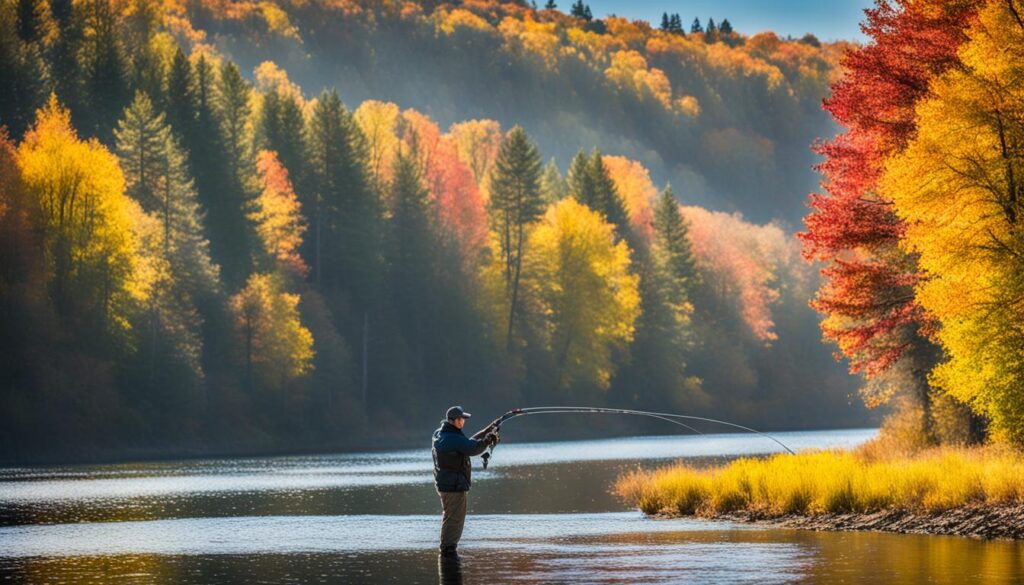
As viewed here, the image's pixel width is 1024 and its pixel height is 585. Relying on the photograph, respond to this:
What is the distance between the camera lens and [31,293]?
67.8 metres

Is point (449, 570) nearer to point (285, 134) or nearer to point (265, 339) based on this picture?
point (265, 339)

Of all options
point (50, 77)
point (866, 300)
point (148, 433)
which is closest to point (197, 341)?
point (148, 433)

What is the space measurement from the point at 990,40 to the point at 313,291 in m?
63.4

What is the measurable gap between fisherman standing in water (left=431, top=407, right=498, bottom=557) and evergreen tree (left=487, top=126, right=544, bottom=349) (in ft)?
259

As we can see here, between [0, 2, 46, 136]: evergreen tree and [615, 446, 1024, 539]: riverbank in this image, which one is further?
[0, 2, 46, 136]: evergreen tree

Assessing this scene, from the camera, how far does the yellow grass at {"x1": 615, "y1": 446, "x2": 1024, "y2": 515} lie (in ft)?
94.8

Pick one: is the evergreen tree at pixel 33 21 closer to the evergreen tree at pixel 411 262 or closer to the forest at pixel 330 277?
the forest at pixel 330 277

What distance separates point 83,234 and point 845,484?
48.0 meters

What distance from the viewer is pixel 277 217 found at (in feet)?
297

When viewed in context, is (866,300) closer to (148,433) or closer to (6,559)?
(6,559)

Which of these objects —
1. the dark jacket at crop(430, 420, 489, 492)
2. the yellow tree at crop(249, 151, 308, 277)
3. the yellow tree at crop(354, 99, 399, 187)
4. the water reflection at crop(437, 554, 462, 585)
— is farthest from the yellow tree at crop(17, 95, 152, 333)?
the dark jacket at crop(430, 420, 489, 492)

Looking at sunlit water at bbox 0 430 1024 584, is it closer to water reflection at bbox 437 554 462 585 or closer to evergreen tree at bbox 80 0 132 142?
water reflection at bbox 437 554 462 585

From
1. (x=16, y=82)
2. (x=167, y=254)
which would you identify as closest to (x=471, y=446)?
(x=167, y=254)

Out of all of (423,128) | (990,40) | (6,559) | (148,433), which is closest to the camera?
(6,559)
